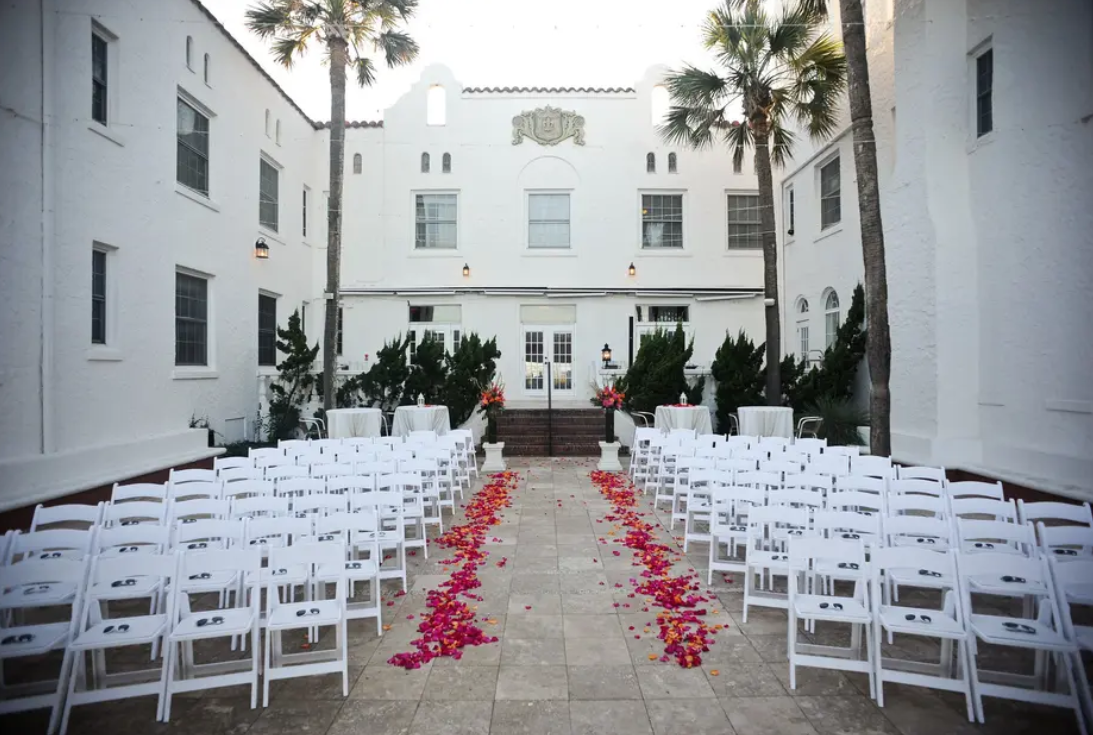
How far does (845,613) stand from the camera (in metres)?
3.70

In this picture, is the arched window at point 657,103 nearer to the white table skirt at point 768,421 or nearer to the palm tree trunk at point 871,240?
the palm tree trunk at point 871,240

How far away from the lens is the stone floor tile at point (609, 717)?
3343mm

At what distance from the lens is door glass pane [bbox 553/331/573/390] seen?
60.8 feet

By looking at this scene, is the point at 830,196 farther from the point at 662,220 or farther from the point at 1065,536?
the point at 1065,536

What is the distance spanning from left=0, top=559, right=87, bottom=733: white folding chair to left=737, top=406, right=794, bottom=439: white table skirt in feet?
35.4

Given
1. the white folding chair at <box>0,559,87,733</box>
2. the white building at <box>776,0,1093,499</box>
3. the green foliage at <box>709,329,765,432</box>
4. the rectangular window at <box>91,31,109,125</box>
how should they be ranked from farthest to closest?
the green foliage at <box>709,329,765,432</box>
the rectangular window at <box>91,31,109,125</box>
the white building at <box>776,0,1093,499</box>
the white folding chair at <box>0,559,87,733</box>

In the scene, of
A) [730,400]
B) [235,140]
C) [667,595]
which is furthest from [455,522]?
[235,140]

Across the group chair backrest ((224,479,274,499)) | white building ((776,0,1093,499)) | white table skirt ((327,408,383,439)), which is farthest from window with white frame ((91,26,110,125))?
white building ((776,0,1093,499))

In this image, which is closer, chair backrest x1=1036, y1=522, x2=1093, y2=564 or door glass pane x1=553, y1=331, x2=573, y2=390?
chair backrest x1=1036, y1=522, x2=1093, y2=564

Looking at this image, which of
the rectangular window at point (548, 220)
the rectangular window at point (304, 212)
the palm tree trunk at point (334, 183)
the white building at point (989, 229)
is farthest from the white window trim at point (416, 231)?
the white building at point (989, 229)

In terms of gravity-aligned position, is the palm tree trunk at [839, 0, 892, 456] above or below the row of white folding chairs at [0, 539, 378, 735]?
above

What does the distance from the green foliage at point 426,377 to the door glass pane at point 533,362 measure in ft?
15.7

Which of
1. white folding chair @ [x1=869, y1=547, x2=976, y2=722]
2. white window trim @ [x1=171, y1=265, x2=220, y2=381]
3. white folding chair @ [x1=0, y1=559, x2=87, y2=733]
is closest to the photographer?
white folding chair @ [x1=0, y1=559, x2=87, y2=733]

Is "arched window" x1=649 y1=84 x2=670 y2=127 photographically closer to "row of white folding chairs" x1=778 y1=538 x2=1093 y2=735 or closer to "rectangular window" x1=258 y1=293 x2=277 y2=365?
"rectangular window" x1=258 y1=293 x2=277 y2=365
